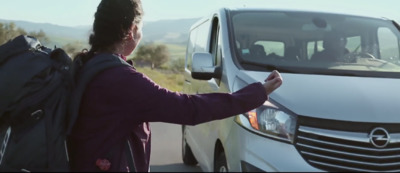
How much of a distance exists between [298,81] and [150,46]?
332ft

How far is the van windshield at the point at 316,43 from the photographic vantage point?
3449 mm

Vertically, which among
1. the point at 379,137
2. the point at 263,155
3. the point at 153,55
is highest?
A: the point at 379,137

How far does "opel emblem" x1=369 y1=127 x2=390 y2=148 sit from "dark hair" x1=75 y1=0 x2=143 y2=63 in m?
1.51

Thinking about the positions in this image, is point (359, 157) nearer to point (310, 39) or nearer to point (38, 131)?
point (310, 39)

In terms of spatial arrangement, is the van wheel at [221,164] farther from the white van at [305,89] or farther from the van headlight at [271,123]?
the van headlight at [271,123]

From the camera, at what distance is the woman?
6.18 ft

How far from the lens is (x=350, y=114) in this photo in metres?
2.64

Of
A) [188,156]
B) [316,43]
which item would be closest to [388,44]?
[316,43]

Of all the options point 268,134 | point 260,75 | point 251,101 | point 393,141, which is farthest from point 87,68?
point 393,141

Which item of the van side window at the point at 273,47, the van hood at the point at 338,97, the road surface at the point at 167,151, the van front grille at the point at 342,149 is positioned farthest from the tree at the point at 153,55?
the van front grille at the point at 342,149

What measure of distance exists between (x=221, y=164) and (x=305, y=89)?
794 mm

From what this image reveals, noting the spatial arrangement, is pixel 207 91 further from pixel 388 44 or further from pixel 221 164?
pixel 388 44

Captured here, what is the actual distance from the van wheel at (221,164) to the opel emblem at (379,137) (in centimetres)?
94

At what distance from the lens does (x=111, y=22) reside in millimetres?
2004
